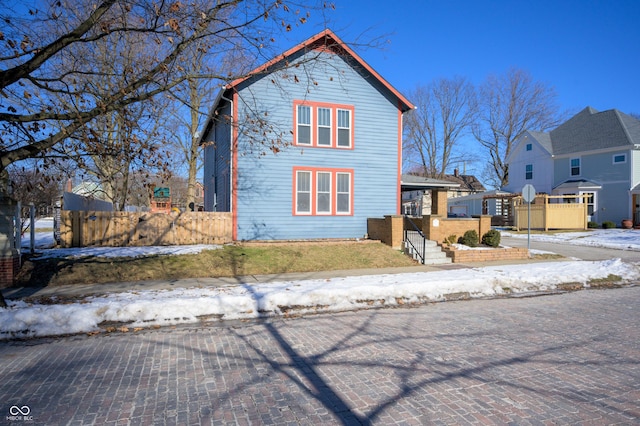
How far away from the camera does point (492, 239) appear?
16.5 metres

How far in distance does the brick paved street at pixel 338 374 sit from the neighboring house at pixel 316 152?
357 inches

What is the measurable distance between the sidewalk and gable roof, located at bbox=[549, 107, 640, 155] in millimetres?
25700

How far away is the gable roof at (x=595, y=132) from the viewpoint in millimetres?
31250

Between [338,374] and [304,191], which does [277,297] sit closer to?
[338,374]

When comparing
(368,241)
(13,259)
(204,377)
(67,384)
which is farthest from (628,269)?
(13,259)

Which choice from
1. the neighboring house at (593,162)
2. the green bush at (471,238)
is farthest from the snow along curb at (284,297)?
the neighboring house at (593,162)

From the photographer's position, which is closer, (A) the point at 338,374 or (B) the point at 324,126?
(A) the point at 338,374

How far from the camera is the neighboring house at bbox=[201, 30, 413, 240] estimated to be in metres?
15.6

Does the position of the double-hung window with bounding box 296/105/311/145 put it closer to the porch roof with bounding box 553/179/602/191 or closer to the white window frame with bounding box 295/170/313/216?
the white window frame with bounding box 295/170/313/216

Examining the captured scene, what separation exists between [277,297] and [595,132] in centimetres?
3533

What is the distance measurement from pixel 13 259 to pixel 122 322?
191 inches

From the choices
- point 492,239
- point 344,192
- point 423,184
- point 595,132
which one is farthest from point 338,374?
point 595,132

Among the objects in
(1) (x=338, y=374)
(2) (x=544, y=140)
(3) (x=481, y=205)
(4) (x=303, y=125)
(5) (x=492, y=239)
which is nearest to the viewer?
(1) (x=338, y=374)

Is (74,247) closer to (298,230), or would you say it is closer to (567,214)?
(298,230)
